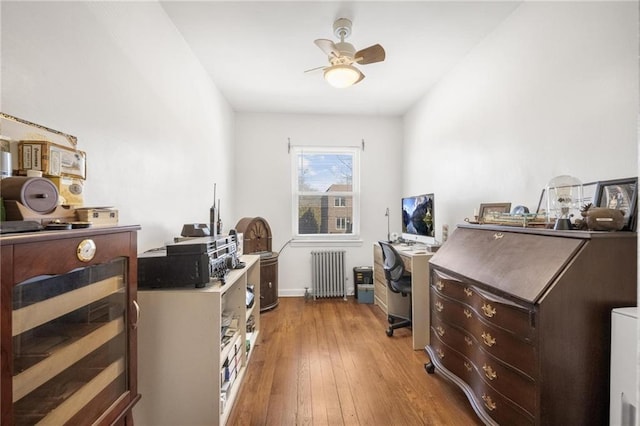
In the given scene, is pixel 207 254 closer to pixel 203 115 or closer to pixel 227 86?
pixel 203 115

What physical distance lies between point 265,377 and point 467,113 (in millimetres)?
2916

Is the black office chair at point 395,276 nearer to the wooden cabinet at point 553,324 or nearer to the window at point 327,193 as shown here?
the wooden cabinet at point 553,324

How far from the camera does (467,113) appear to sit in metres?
2.69

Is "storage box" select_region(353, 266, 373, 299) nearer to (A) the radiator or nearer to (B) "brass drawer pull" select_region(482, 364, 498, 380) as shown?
(A) the radiator

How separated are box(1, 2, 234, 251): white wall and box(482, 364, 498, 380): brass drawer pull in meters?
2.10

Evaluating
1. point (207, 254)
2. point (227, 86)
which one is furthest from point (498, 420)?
point (227, 86)

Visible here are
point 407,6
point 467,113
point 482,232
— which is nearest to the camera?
point 482,232

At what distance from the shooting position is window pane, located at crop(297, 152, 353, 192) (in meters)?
4.31

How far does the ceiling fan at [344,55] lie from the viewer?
2.12 metres

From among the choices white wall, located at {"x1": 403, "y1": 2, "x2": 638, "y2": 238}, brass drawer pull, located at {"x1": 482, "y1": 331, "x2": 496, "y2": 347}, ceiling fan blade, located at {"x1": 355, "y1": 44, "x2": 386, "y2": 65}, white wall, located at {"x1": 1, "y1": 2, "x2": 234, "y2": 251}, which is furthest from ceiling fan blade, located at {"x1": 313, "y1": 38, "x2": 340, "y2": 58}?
brass drawer pull, located at {"x1": 482, "y1": 331, "x2": 496, "y2": 347}

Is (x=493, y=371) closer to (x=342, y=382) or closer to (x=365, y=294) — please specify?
(x=342, y=382)

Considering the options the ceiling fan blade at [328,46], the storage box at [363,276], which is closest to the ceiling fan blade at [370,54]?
the ceiling fan blade at [328,46]

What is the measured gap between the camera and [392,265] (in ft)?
9.27

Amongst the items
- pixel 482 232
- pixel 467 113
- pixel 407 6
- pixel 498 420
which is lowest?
pixel 498 420
